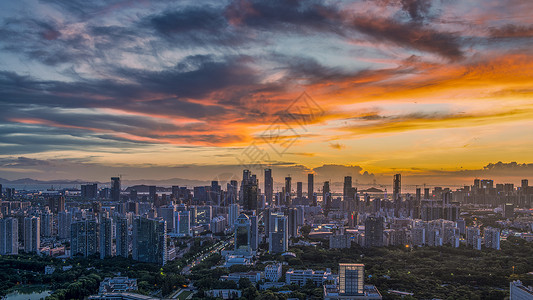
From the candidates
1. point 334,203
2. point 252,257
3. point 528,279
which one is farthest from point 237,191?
point 528,279

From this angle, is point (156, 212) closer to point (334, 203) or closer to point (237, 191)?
point (237, 191)

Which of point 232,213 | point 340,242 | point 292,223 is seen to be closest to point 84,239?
point 292,223

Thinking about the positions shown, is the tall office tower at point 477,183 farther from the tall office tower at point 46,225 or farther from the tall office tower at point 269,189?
the tall office tower at point 46,225

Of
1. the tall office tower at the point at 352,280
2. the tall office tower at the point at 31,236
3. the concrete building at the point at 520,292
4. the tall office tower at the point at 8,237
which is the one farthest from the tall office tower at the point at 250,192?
the concrete building at the point at 520,292

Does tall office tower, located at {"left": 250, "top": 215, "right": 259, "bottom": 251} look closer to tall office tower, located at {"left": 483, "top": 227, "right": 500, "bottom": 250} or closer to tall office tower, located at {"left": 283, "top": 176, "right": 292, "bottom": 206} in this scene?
tall office tower, located at {"left": 483, "top": 227, "right": 500, "bottom": 250}

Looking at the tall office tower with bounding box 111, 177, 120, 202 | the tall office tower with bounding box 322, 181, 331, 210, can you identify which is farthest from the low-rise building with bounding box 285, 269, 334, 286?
the tall office tower with bounding box 111, 177, 120, 202

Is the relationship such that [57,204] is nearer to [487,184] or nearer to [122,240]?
[122,240]
